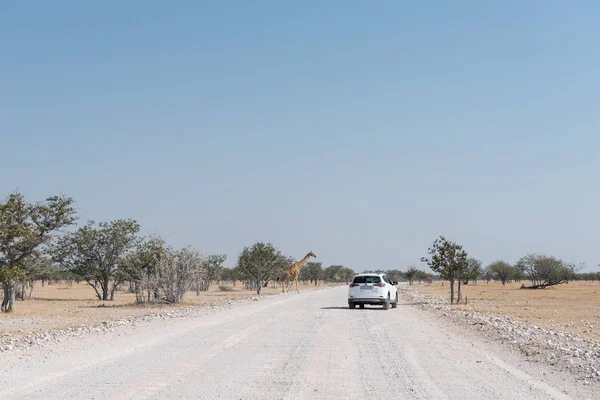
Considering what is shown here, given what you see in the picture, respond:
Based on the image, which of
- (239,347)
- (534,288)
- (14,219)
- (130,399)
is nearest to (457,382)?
(130,399)

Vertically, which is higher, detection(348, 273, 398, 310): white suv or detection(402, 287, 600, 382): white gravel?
detection(348, 273, 398, 310): white suv

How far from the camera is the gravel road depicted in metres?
9.23

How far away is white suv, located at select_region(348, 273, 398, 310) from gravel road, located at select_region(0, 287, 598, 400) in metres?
11.8

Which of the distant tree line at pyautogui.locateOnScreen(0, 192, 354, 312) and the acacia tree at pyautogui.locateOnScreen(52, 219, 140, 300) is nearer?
the distant tree line at pyautogui.locateOnScreen(0, 192, 354, 312)

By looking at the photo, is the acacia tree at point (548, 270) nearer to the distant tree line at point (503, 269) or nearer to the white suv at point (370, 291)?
the distant tree line at point (503, 269)

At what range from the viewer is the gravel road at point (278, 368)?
9227 millimetres

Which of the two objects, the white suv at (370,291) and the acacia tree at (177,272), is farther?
the acacia tree at (177,272)

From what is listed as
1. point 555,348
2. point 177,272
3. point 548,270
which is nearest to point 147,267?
point 177,272

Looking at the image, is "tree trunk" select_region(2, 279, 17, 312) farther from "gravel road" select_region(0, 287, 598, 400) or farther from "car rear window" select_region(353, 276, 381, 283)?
"car rear window" select_region(353, 276, 381, 283)

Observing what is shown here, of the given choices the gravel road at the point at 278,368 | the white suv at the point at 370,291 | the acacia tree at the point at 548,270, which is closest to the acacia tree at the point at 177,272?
the white suv at the point at 370,291

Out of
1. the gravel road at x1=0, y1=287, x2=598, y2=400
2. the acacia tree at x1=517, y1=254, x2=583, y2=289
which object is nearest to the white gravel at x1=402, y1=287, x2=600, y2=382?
the gravel road at x1=0, y1=287, x2=598, y2=400

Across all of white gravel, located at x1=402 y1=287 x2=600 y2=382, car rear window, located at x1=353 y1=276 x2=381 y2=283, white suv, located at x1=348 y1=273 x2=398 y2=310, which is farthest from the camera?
car rear window, located at x1=353 y1=276 x2=381 y2=283

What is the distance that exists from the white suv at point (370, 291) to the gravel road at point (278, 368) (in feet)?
38.7

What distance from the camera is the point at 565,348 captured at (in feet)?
48.8
